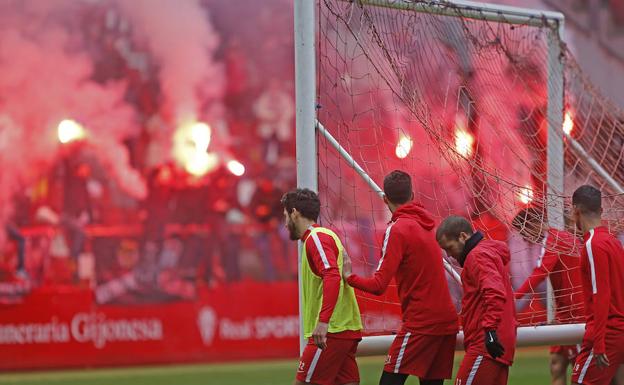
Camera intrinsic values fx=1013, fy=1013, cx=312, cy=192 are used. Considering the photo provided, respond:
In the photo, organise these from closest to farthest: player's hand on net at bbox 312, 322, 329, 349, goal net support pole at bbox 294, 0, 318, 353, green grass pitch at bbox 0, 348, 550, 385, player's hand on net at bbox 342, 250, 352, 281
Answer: player's hand on net at bbox 312, 322, 329, 349, player's hand on net at bbox 342, 250, 352, 281, goal net support pole at bbox 294, 0, 318, 353, green grass pitch at bbox 0, 348, 550, 385

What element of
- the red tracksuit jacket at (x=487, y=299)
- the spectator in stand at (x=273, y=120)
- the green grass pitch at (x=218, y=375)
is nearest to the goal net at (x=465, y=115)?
the red tracksuit jacket at (x=487, y=299)

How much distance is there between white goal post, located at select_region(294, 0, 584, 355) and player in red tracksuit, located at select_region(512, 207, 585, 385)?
10cm

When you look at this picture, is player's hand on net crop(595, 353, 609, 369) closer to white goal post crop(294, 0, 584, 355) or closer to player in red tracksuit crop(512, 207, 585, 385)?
white goal post crop(294, 0, 584, 355)

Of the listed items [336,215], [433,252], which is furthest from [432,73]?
[433,252]

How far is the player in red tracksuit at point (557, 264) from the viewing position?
21.1ft

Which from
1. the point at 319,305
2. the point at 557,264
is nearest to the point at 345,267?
the point at 319,305

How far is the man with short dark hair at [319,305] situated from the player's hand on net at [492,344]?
0.81 m

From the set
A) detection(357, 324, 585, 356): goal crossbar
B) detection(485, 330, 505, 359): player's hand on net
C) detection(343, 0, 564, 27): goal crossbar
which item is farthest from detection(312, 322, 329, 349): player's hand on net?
detection(343, 0, 564, 27): goal crossbar

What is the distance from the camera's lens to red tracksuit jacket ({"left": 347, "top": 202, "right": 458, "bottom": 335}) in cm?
534

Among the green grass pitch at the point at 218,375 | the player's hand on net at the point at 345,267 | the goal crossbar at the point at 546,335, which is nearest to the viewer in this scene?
the player's hand on net at the point at 345,267

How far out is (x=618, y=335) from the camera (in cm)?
536

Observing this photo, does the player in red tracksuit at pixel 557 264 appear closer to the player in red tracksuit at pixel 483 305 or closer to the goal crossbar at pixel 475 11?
the player in red tracksuit at pixel 483 305

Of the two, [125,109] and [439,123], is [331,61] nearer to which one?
[439,123]

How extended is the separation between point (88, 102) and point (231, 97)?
197cm
